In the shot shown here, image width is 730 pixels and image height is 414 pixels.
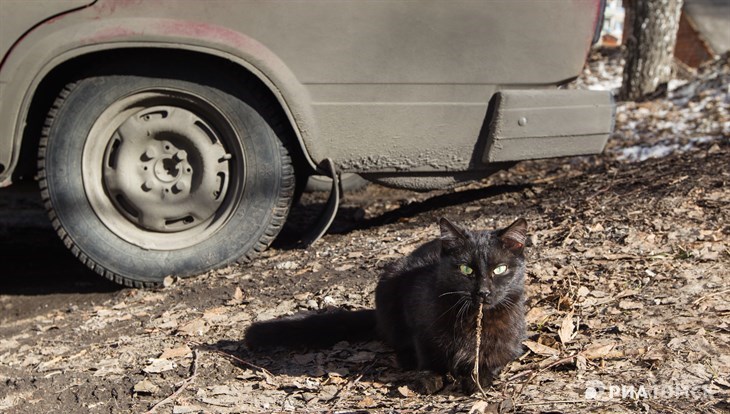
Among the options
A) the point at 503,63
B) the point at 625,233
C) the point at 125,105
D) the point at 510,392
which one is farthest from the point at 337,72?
the point at 510,392

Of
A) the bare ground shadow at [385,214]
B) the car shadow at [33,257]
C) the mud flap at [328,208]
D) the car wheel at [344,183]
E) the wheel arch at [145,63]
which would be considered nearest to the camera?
the wheel arch at [145,63]

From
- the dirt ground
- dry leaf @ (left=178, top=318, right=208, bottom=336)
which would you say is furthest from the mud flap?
dry leaf @ (left=178, top=318, right=208, bottom=336)

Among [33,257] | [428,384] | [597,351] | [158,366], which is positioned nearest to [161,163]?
[158,366]

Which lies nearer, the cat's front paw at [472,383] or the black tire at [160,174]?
the cat's front paw at [472,383]

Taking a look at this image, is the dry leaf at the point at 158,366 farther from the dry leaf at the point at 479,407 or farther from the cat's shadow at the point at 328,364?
the dry leaf at the point at 479,407

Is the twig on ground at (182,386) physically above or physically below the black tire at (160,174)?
below

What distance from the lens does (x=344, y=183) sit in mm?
6801

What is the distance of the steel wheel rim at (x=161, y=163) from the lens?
4.89 metres

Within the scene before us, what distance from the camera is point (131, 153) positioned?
16.1 feet

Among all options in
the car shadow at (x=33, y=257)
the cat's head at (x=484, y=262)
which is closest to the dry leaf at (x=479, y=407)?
the cat's head at (x=484, y=262)

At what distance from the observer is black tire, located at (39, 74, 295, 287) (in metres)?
4.83

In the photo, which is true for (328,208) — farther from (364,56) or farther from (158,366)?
(158,366)

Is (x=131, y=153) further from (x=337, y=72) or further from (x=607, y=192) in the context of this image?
(x=607, y=192)

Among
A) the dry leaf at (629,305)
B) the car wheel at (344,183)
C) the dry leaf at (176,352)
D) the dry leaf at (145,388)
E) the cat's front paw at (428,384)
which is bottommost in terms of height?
the dry leaf at (145,388)
